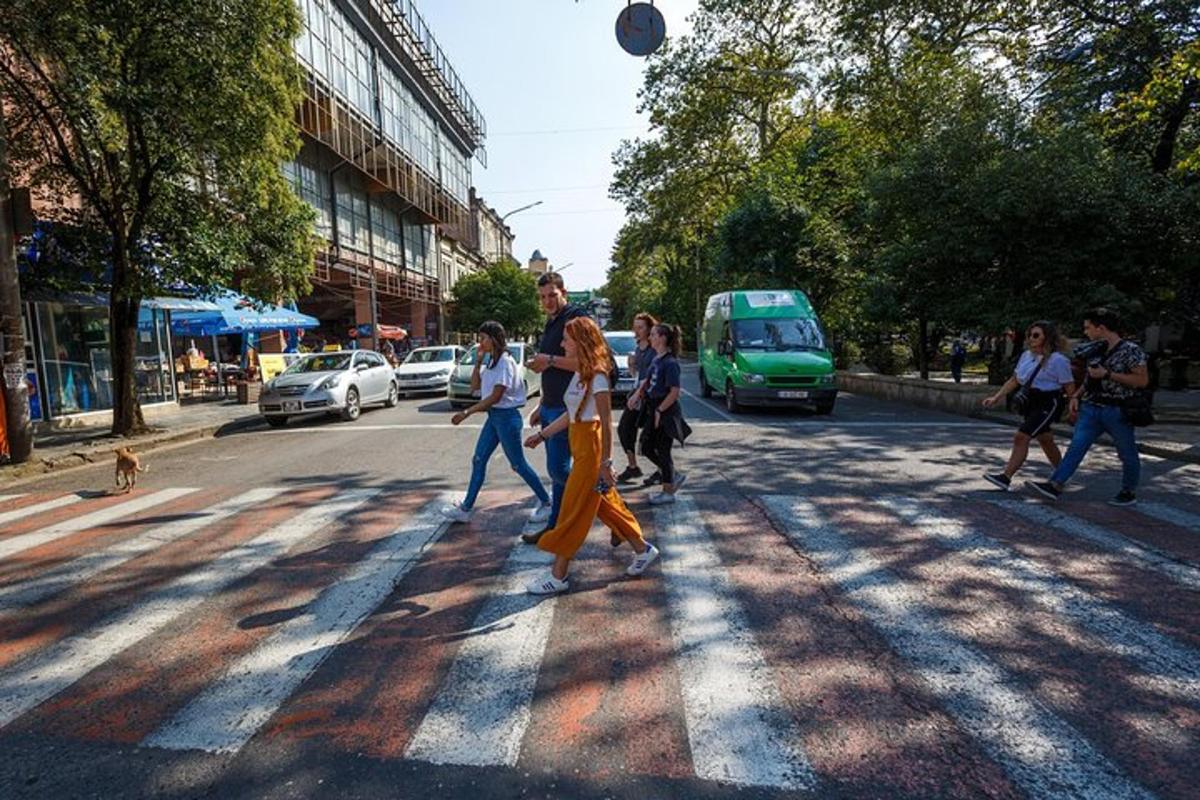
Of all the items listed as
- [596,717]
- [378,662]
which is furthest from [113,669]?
[596,717]

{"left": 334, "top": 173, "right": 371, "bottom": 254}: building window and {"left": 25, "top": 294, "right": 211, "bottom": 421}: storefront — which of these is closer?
{"left": 25, "top": 294, "right": 211, "bottom": 421}: storefront

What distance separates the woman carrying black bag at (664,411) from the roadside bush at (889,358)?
17.4 m

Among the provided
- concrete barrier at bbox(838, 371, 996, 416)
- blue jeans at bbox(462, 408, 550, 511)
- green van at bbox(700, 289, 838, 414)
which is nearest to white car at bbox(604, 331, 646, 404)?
green van at bbox(700, 289, 838, 414)

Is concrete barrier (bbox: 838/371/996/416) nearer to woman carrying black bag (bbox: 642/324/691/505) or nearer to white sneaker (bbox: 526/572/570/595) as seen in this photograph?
woman carrying black bag (bbox: 642/324/691/505)

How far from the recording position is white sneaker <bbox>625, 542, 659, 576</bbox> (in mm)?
4453

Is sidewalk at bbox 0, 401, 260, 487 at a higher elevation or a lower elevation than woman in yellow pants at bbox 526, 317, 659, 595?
lower

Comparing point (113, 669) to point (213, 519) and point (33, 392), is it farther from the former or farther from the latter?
point (33, 392)

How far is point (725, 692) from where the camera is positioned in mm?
2973

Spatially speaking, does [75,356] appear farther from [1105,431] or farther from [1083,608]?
[1105,431]

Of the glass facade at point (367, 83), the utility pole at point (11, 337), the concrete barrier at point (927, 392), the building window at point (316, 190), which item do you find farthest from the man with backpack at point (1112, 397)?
the building window at point (316, 190)

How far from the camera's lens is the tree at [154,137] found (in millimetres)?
9727

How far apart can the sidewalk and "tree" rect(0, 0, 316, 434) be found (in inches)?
28.0

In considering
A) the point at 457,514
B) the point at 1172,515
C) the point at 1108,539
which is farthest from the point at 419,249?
the point at 1108,539

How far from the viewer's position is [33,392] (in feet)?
42.4
